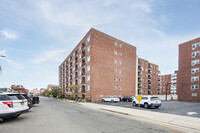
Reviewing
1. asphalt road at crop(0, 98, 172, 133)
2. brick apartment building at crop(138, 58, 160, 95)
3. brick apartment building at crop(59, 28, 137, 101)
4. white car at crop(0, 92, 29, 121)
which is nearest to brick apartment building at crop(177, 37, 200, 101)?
brick apartment building at crop(59, 28, 137, 101)

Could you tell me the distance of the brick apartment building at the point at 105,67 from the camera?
35.7 meters

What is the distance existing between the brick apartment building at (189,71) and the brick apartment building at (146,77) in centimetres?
1763

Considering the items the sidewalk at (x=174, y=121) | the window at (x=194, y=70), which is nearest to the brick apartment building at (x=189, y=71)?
the window at (x=194, y=70)

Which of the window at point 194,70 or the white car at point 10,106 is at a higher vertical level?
the window at point 194,70

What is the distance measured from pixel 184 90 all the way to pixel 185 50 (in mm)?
13298

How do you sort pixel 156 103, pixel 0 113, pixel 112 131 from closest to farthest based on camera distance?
pixel 112 131, pixel 0 113, pixel 156 103

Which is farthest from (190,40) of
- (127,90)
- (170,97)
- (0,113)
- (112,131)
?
(0,113)

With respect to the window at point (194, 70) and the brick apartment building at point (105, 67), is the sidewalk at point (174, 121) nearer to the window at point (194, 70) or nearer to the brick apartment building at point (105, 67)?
the brick apartment building at point (105, 67)

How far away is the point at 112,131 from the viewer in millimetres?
6578

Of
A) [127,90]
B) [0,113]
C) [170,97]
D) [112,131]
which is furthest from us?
[170,97]

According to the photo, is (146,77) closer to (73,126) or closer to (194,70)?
(194,70)

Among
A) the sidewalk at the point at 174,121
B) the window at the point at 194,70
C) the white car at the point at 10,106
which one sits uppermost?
the window at the point at 194,70

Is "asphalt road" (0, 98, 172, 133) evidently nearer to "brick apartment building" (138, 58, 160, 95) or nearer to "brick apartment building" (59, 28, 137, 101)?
"brick apartment building" (59, 28, 137, 101)

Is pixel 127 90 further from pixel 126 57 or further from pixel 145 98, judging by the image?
pixel 145 98
